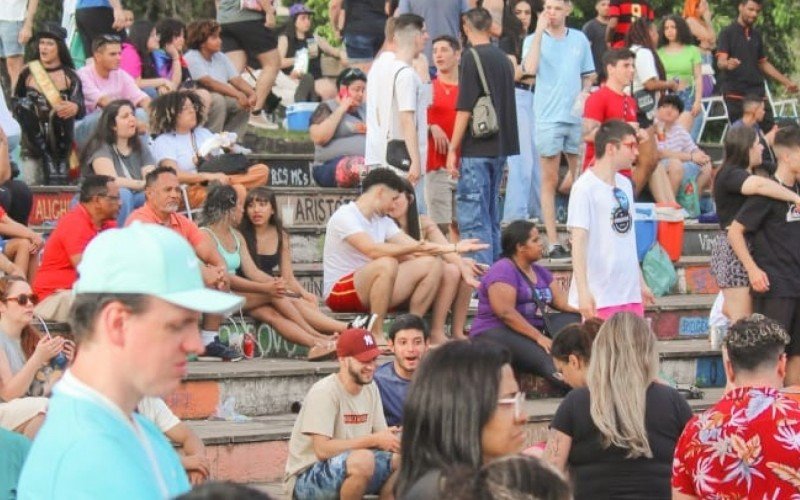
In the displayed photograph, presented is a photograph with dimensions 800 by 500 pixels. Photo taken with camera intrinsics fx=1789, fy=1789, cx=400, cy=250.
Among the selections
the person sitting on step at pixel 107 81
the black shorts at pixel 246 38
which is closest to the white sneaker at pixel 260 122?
the black shorts at pixel 246 38

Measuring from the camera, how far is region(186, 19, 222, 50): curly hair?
1427cm

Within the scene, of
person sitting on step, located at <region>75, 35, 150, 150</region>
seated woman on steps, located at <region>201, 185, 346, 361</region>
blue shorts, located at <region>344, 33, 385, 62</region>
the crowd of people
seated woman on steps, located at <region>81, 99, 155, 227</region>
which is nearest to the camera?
the crowd of people

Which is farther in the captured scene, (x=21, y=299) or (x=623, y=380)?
(x=21, y=299)

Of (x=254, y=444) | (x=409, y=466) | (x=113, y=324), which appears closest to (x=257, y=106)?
(x=254, y=444)

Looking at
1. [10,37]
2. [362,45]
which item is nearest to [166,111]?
[10,37]

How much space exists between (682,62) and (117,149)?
669 cm

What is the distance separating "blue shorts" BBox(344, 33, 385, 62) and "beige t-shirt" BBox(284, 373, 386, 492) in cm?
713

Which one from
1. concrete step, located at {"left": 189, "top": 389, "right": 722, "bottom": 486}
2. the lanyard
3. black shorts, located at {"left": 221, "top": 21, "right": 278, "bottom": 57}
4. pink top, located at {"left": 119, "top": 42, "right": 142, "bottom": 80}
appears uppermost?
black shorts, located at {"left": 221, "top": 21, "right": 278, "bottom": 57}

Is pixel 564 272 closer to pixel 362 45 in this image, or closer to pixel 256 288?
pixel 256 288

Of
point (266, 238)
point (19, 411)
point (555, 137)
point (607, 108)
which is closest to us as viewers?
point (19, 411)

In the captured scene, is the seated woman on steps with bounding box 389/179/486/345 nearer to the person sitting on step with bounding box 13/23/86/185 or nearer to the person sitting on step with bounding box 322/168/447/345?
the person sitting on step with bounding box 322/168/447/345

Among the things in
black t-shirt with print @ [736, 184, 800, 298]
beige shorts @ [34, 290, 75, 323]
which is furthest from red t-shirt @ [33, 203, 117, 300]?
black t-shirt with print @ [736, 184, 800, 298]

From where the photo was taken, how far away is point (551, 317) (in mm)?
10938

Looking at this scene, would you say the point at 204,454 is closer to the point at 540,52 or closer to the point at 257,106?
the point at 540,52
